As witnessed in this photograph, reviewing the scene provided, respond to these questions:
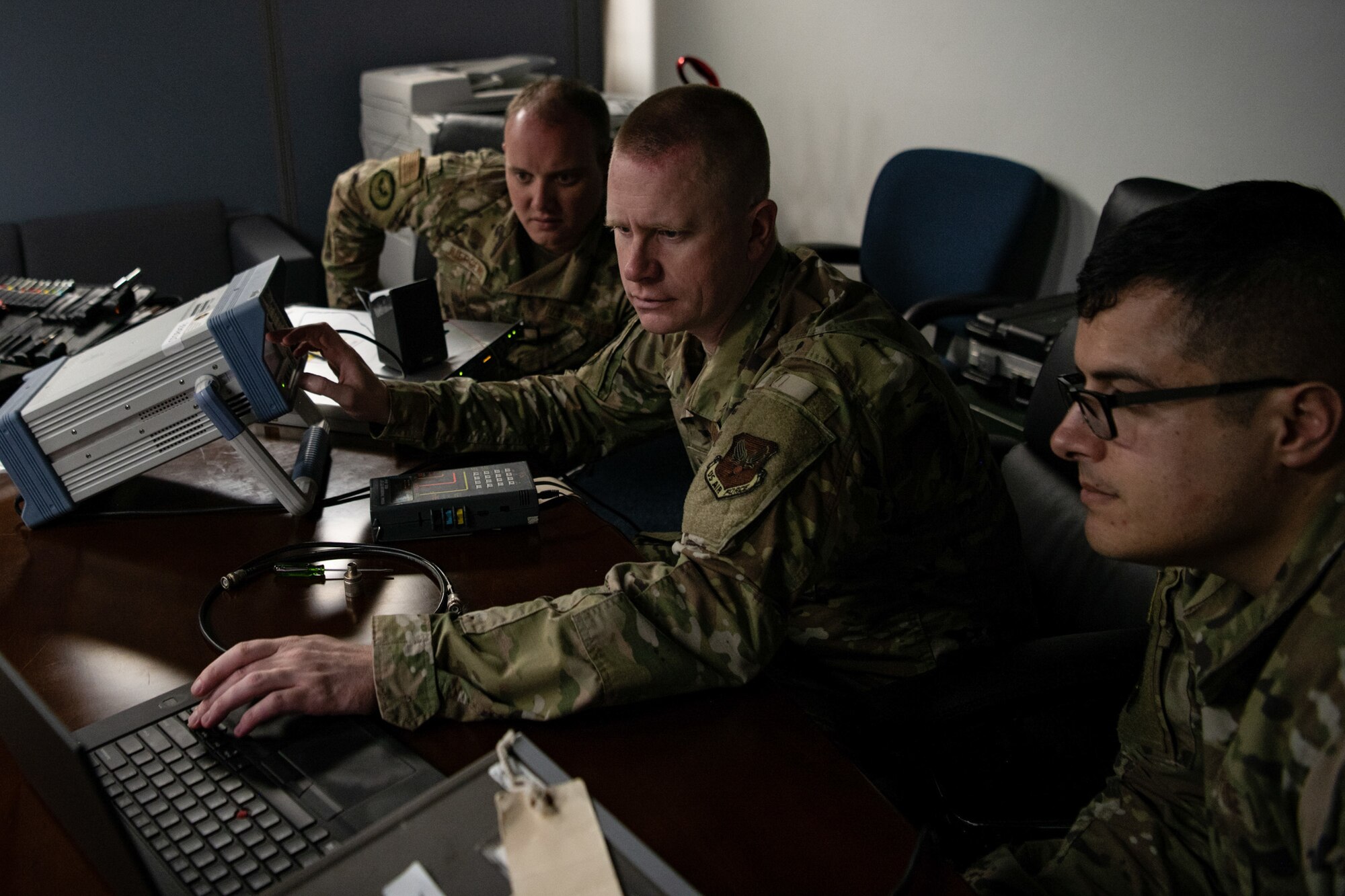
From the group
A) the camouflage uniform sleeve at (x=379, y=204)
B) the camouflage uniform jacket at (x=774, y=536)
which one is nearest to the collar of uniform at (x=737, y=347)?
the camouflage uniform jacket at (x=774, y=536)

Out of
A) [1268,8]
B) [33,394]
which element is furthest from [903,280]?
[33,394]

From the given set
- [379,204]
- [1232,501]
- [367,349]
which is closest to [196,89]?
[379,204]

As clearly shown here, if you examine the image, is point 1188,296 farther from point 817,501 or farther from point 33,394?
point 33,394

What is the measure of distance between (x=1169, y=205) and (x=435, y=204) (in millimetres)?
1698

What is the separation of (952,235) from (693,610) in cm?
204

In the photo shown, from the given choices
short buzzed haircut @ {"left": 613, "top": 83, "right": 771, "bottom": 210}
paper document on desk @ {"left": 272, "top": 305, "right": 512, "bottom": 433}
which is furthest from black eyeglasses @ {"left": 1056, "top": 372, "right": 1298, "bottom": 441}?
paper document on desk @ {"left": 272, "top": 305, "right": 512, "bottom": 433}

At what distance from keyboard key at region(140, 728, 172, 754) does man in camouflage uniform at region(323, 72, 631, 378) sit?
1.02 meters

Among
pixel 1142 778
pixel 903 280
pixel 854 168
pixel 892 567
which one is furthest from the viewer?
pixel 854 168

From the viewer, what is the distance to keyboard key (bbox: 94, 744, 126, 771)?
2.91 ft

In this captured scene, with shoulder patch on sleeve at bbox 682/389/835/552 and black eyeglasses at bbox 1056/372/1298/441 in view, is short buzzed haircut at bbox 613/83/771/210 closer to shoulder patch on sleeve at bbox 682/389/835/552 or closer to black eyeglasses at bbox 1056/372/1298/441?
shoulder patch on sleeve at bbox 682/389/835/552

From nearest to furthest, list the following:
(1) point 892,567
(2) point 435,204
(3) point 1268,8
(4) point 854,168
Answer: (1) point 892,567, (3) point 1268,8, (2) point 435,204, (4) point 854,168

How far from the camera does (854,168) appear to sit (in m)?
3.24

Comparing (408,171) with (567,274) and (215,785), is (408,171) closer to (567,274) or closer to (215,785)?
(567,274)

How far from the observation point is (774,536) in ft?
3.39
